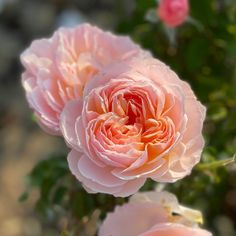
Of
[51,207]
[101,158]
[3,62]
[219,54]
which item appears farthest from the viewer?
[3,62]

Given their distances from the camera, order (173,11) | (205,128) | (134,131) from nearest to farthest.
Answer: (134,131) → (173,11) → (205,128)

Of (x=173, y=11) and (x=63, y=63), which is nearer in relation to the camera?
(x=63, y=63)

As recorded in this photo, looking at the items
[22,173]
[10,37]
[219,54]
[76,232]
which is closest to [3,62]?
[10,37]

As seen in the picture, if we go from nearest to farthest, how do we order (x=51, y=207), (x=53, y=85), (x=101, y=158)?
(x=101, y=158)
(x=53, y=85)
(x=51, y=207)

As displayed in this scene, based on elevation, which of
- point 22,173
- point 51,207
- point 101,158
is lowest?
point 22,173

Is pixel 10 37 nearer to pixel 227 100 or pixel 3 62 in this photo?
pixel 3 62

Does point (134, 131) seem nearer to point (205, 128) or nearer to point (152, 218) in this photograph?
point (152, 218)

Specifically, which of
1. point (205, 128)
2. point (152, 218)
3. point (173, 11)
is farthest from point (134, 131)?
point (205, 128)
